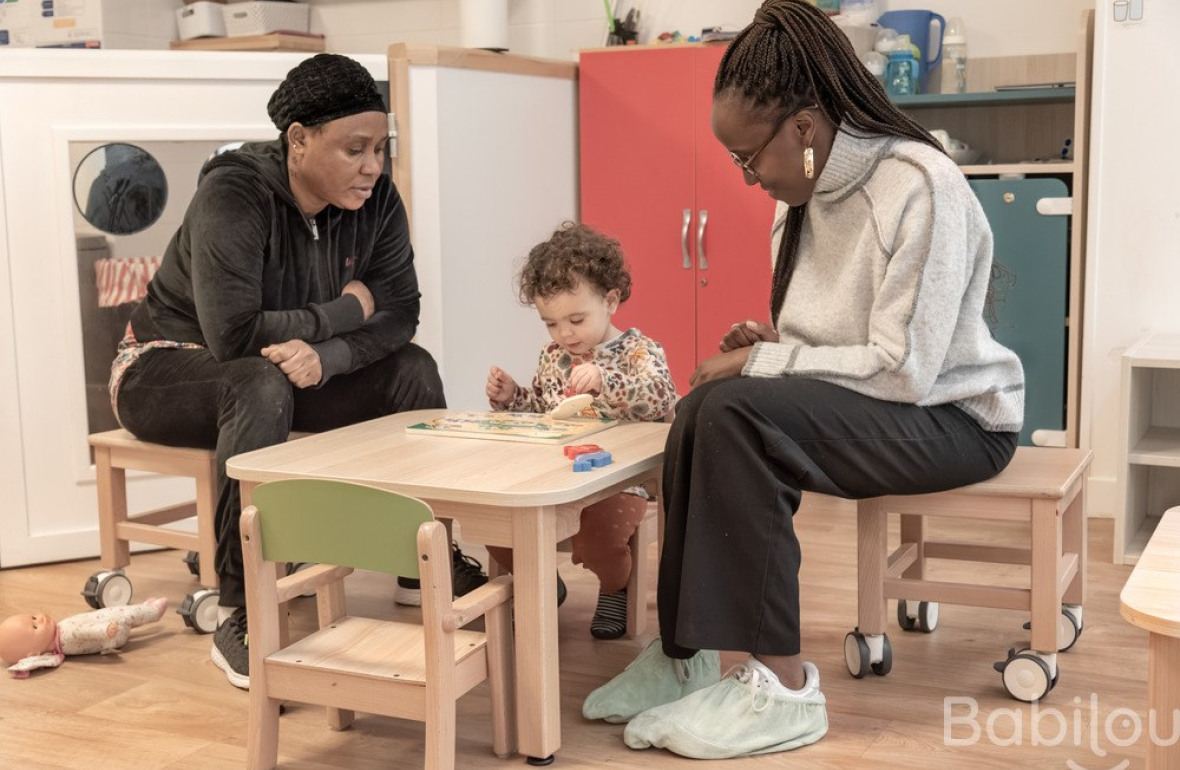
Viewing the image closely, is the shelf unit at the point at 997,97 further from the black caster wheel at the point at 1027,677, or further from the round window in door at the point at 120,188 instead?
the round window in door at the point at 120,188

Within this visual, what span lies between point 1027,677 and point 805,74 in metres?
1.06

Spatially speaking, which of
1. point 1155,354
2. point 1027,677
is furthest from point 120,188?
point 1155,354

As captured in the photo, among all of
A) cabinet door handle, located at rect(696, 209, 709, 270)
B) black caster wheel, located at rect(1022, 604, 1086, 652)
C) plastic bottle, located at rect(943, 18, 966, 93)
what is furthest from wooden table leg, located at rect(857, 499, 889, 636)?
plastic bottle, located at rect(943, 18, 966, 93)

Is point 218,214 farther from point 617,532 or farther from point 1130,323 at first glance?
point 1130,323

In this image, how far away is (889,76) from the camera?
3902 millimetres

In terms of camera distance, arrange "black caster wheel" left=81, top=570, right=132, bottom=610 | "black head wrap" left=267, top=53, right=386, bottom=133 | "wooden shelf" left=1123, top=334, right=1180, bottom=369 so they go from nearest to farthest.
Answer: "black head wrap" left=267, top=53, right=386, bottom=133 → "black caster wheel" left=81, top=570, right=132, bottom=610 → "wooden shelf" left=1123, top=334, right=1180, bottom=369

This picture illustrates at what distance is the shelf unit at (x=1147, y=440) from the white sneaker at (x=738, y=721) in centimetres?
137

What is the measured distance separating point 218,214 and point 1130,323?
88.6 inches

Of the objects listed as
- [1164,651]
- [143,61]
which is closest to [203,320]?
[143,61]

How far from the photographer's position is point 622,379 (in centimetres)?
Answer: 257

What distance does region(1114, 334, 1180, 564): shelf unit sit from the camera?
10.3 feet

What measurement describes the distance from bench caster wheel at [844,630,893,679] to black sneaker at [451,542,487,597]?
75 centimetres

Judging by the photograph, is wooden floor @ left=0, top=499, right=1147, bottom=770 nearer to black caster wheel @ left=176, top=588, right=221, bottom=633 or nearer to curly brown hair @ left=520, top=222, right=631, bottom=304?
black caster wheel @ left=176, top=588, right=221, bottom=633

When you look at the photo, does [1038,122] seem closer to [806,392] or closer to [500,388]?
[500,388]
